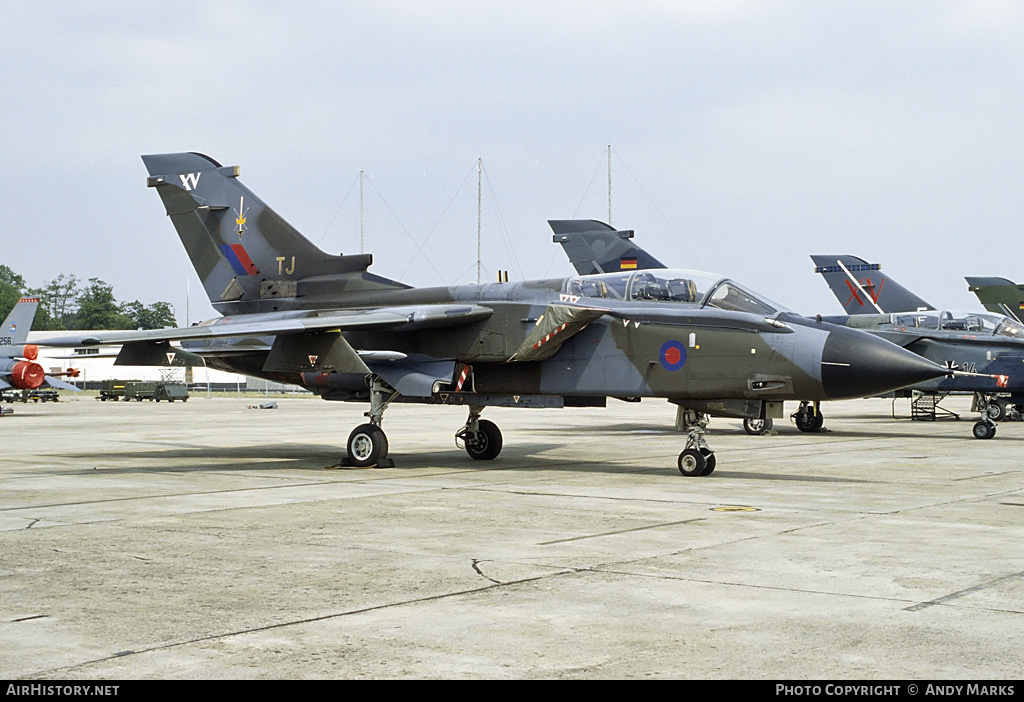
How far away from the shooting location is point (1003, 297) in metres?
38.2

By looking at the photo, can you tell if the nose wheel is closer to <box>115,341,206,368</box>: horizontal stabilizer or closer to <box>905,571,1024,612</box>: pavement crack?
<box>115,341,206,368</box>: horizontal stabilizer

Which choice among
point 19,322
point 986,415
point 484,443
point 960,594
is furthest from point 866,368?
point 19,322

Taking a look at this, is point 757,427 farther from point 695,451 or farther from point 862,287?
point 862,287

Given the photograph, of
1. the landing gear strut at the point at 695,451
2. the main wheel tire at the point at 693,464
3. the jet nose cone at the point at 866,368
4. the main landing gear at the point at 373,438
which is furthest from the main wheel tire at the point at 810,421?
the main landing gear at the point at 373,438

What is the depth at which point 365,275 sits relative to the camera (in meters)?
17.3

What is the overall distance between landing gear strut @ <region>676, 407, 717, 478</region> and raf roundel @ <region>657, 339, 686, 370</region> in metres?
0.82

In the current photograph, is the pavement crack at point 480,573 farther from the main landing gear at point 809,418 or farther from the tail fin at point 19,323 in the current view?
the tail fin at point 19,323

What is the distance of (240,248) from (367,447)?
16.5ft

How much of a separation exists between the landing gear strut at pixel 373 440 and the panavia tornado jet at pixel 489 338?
0.02 metres

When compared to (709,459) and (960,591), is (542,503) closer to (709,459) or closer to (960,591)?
(709,459)

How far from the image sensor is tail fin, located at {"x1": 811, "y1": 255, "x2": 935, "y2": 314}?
35.6 m

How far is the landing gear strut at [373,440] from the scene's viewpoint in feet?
49.7

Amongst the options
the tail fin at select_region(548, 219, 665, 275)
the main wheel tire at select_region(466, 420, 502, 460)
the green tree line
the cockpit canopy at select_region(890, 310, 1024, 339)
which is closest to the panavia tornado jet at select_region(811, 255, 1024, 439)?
the cockpit canopy at select_region(890, 310, 1024, 339)
